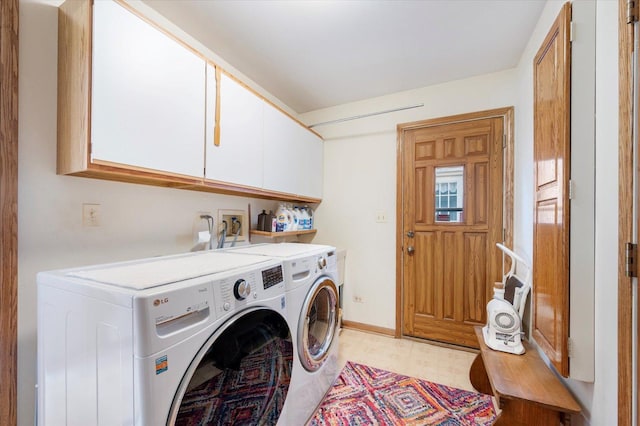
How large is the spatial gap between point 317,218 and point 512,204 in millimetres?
1825

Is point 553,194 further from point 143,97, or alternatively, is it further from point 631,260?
point 143,97

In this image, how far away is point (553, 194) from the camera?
3.88ft

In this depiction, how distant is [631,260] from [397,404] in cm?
142

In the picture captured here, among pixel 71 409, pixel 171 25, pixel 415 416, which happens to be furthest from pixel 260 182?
pixel 415 416

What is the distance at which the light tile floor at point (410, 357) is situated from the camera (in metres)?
1.92

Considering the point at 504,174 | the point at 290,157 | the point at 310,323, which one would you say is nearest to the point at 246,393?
the point at 310,323

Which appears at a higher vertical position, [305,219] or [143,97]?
[143,97]

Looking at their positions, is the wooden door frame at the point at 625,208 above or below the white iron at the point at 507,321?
above

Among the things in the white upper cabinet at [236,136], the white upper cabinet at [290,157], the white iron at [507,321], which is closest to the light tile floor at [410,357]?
the white iron at [507,321]

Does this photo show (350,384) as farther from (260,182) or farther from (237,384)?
(260,182)

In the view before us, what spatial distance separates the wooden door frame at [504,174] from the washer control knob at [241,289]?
1.88 metres

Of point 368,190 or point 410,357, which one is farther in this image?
point 368,190

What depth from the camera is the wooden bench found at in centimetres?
111

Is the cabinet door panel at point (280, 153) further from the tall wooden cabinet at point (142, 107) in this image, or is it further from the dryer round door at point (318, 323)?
the dryer round door at point (318, 323)
